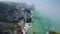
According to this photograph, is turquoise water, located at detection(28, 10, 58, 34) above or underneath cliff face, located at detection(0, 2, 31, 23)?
underneath

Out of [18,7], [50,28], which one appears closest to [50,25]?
[50,28]

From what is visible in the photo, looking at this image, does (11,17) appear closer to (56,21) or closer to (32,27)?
(32,27)

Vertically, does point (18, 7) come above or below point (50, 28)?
above

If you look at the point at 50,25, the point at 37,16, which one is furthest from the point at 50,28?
the point at 37,16

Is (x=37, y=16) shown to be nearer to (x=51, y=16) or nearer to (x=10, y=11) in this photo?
(x=51, y=16)

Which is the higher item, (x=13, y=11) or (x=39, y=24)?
(x=13, y=11)

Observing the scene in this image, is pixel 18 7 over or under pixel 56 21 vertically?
over

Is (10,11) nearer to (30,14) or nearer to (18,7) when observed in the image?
(18,7)

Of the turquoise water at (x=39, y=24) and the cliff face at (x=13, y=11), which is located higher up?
the cliff face at (x=13, y=11)
